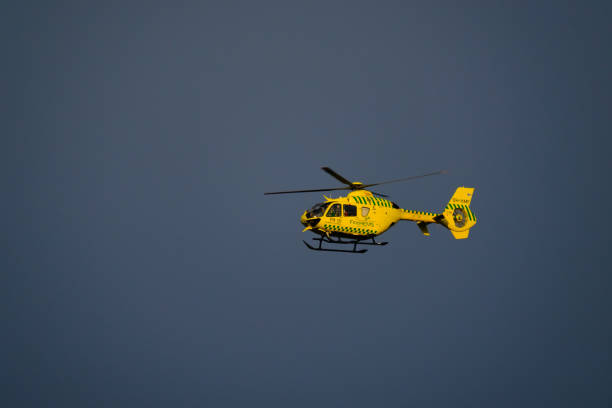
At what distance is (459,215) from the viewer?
37.1 m

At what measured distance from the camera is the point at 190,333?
629ft

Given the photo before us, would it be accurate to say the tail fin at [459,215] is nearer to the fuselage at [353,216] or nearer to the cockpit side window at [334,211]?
the fuselage at [353,216]

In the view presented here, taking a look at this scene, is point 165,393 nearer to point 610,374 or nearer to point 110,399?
point 110,399

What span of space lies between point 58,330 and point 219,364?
176 feet

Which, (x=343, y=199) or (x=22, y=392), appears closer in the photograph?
(x=343, y=199)

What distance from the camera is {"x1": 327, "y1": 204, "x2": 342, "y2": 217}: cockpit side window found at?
105 ft

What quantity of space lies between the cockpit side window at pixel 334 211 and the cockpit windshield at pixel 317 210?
0.30 meters

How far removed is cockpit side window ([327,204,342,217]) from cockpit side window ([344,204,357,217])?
0.37 m

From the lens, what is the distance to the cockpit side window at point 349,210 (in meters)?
32.3

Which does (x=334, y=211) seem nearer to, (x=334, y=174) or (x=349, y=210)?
(x=349, y=210)

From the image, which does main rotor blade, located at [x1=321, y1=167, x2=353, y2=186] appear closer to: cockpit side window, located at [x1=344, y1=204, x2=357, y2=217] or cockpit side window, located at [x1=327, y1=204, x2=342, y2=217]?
cockpit side window, located at [x1=344, y1=204, x2=357, y2=217]

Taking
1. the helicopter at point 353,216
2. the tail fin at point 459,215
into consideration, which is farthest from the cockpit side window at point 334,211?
the tail fin at point 459,215

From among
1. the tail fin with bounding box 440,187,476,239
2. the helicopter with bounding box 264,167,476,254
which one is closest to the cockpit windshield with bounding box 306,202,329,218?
the helicopter with bounding box 264,167,476,254

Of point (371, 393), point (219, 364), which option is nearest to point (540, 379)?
point (371, 393)
